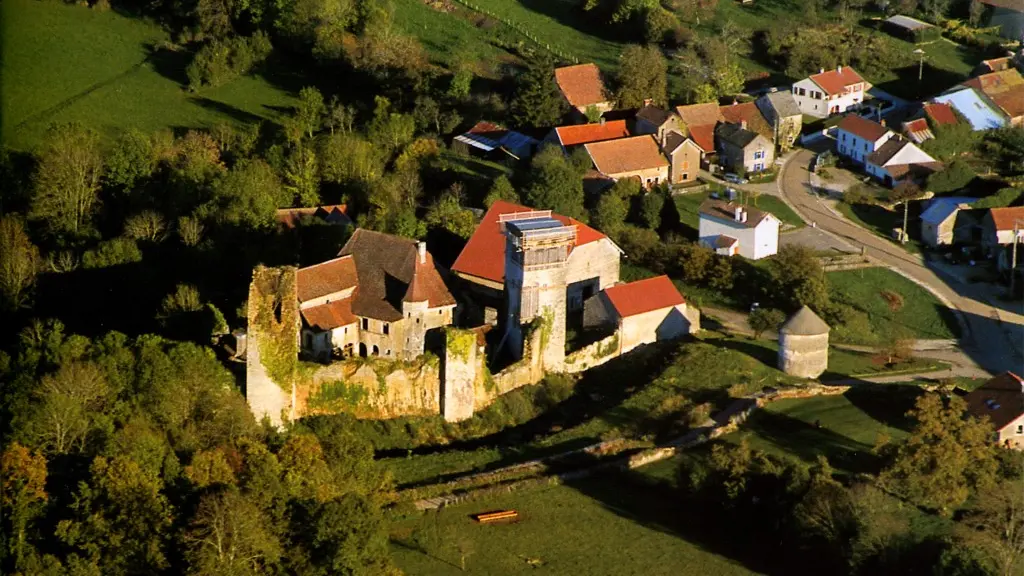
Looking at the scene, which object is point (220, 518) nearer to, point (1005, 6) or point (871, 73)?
point (871, 73)

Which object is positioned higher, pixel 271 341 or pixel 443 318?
pixel 271 341

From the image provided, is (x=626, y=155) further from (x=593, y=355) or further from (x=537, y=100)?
(x=593, y=355)

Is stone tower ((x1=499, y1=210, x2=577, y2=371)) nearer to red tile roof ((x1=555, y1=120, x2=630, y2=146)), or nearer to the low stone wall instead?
the low stone wall

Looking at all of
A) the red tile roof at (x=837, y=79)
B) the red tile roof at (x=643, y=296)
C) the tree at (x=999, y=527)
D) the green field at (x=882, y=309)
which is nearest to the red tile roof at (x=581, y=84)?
the red tile roof at (x=837, y=79)

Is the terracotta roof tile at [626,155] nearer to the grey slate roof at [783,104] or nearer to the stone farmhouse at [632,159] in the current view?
the stone farmhouse at [632,159]

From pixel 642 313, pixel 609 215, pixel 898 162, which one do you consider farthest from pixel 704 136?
pixel 642 313

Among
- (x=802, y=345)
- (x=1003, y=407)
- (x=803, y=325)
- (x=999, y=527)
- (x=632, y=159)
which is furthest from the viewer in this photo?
(x=632, y=159)

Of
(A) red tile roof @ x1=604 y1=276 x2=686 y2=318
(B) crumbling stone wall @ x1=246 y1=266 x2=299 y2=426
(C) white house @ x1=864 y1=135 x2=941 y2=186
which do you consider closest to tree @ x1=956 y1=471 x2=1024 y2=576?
(A) red tile roof @ x1=604 y1=276 x2=686 y2=318
